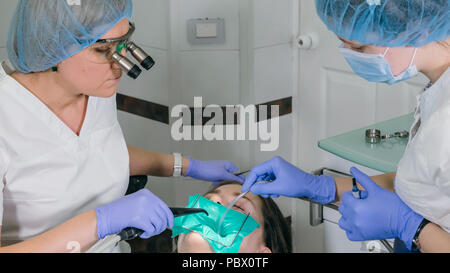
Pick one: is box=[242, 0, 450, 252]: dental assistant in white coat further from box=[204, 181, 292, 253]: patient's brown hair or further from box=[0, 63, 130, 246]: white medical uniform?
box=[0, 63, 130, 246]: white medical uniform

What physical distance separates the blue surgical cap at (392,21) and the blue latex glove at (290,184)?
0.51 m

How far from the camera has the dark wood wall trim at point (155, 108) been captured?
2.74 metres

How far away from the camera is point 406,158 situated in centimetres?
143

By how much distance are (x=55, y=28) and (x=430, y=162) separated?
0.99 meters

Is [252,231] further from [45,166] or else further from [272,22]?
[272,22]

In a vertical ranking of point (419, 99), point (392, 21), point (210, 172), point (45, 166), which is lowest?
point (210, 172)

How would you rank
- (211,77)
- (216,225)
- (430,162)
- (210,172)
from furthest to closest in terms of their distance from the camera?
(211,77), (210,172), (216,225), (430,162)

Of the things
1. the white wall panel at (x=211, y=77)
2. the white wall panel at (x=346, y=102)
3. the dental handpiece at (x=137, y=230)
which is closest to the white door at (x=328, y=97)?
the white wall panel at (x=346, y=102)

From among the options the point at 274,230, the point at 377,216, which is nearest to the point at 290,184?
the point at 274,230

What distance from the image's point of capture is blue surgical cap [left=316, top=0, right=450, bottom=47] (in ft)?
4.40

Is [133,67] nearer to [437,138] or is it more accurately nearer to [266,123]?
[437,138]

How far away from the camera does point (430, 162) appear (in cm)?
131
